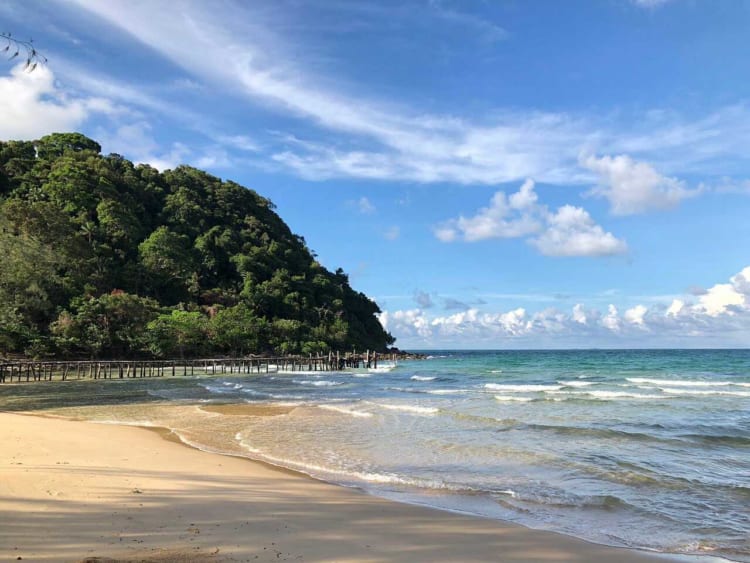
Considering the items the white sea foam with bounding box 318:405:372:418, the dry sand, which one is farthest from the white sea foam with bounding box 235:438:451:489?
the white sea foam with bounding box 318:405:372:418

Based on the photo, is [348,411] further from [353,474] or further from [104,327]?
[104,327]

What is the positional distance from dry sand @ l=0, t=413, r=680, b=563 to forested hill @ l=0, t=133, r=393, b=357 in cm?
2342

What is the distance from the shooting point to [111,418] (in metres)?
14.6

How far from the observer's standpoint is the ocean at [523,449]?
6.30 metres

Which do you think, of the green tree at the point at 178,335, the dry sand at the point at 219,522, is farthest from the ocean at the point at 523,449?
the green tree at the point at 178,335

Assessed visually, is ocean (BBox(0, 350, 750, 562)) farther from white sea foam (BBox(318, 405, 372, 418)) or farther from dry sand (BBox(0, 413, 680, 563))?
dry sand (BBox(0, 413, 680, 563))

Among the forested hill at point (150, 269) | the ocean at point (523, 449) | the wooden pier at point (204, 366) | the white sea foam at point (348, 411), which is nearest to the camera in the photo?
the ocean at point (523, 449)

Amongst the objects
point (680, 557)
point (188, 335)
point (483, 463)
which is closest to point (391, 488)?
point (483, 463)

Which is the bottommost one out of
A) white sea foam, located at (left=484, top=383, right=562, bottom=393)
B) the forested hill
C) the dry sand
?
white sea foam, located at (left=484, top=383, right=562, bottom=393)

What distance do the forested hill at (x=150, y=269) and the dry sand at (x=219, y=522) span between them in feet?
76.8

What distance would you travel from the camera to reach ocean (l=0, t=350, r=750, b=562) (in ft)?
20.7

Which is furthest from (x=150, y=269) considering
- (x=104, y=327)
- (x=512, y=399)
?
(x=512, y=399)

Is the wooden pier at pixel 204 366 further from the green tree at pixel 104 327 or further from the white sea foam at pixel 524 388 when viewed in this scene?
the white sea foam at pixel 524 388

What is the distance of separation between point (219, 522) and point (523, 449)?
23.4ft
